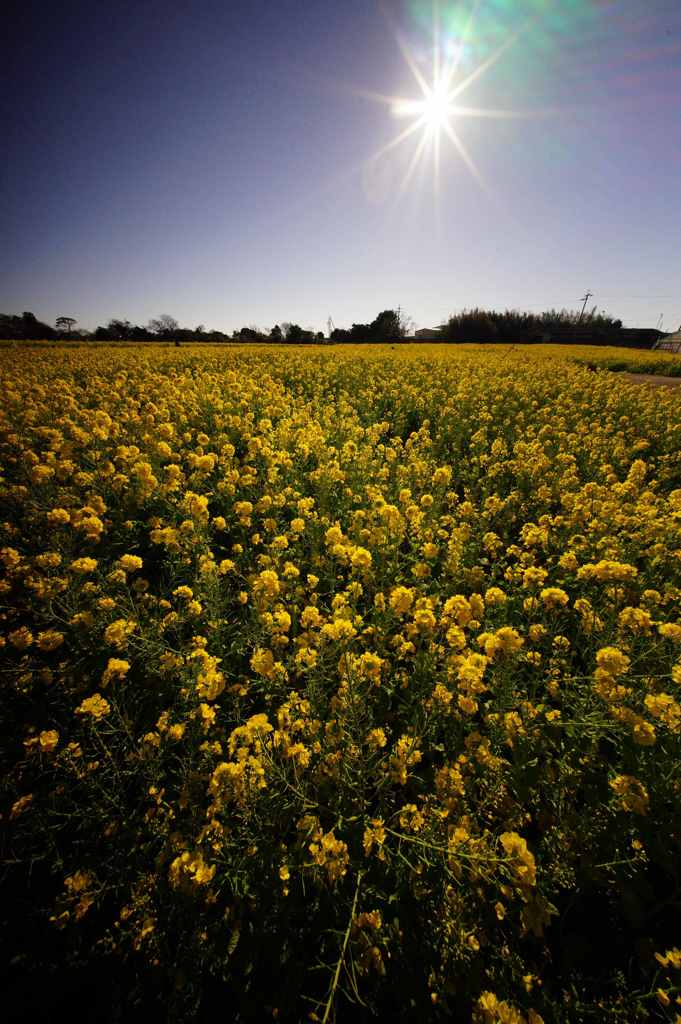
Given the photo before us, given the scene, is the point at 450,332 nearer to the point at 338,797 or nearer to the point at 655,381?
the point at 655,381

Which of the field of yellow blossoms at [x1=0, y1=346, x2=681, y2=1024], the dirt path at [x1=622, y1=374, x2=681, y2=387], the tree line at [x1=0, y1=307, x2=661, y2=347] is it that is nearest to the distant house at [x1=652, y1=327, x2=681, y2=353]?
the tree line at [x1=0, y1=307, x2=661, y2=347]

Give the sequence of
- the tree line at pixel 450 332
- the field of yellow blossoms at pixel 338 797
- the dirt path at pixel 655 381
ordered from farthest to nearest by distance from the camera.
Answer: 1. the tree line at pixel 450 332
2. the dirt path at pixel 655 381
3. the field of yellow blossoms at pixel 338 797

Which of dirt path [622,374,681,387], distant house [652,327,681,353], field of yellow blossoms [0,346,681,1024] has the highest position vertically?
distant house [652,327,681,353]

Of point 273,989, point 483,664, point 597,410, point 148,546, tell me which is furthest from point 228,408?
point 597,410

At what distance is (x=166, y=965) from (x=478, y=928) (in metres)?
1.40

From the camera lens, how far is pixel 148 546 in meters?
3.91

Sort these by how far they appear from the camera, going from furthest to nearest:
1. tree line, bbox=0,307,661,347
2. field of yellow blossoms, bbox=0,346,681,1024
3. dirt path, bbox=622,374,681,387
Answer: tree line, bbox=0,307,661,347
dirt path, bbox=622,374,681,387
field of yellow blossoms, bbox=0,346,681,1024

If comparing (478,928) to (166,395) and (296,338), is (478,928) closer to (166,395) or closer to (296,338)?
(166,395)

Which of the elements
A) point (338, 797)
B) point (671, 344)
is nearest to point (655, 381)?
point (338, 797)

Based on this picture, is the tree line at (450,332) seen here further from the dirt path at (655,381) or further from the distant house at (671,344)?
the dirt path at (655,381)

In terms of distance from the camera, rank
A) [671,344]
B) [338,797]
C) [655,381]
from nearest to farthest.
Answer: [338,797], [655,381], [671,344]

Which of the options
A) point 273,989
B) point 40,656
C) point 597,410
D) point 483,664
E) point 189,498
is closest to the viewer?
point 273,989

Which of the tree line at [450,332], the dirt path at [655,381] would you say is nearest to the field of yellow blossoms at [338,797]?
the dirt path at [655,381]

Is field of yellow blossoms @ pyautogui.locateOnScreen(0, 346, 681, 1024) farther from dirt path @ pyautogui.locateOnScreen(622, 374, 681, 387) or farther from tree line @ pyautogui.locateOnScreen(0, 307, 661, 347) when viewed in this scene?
tree line @ pyautogui.locateOnScreen(0, 307, 661, 347)
